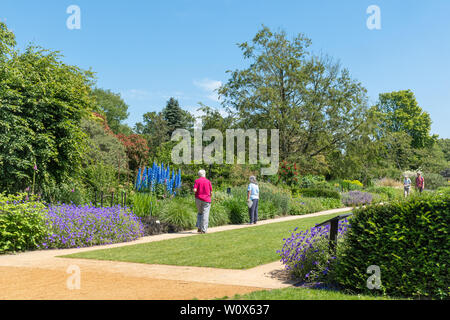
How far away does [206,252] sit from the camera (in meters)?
8.24

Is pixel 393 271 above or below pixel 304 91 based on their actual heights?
below

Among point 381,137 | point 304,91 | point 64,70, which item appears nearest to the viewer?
point 64,70

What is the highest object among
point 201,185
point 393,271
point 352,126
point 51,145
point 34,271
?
point 352,126

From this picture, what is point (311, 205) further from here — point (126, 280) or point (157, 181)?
point (126, 280)

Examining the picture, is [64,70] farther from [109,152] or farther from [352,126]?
[352,126]

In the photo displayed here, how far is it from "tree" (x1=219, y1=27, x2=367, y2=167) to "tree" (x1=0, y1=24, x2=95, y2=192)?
14.3m

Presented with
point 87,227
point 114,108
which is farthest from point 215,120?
point 114,108

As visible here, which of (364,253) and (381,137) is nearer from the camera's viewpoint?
(364,253)

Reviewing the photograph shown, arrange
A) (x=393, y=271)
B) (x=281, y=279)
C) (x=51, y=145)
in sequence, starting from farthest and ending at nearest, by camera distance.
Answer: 1. (x=51, y=145)
2. (x=281, y=279)
3. (x=393, y=271)

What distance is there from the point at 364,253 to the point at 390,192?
897 inches

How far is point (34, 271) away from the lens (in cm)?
661

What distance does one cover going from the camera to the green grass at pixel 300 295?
476cm

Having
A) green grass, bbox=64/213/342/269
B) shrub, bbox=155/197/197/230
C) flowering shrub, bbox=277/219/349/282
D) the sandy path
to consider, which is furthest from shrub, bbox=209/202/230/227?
flowering shrub, bbox=277/219/349/282

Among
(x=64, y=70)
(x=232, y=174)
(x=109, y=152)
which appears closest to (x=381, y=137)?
(x=232, y=174)
